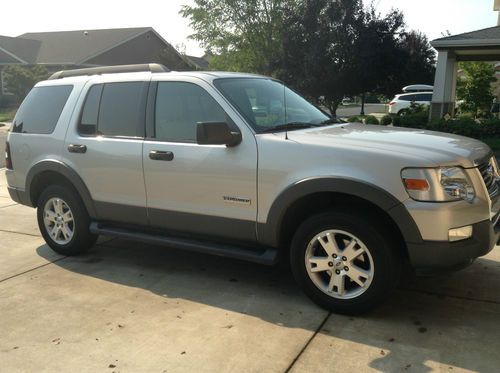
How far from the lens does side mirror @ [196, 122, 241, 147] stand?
4.09 m

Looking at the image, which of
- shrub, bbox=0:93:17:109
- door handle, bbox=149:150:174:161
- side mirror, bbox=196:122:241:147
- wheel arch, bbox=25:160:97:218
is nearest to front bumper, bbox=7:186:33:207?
wheel arch, bbox=25:160:97:218

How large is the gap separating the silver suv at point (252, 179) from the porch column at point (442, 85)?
1204cm

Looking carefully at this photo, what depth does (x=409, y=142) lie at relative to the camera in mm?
3918

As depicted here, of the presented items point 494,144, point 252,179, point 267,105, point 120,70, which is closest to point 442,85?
point 494,144

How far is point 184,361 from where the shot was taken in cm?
341

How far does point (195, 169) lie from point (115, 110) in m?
1.21

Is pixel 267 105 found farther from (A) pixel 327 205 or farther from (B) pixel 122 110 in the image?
(B) pixel 122 110

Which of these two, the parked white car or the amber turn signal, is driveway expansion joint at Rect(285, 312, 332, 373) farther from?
the parked white car

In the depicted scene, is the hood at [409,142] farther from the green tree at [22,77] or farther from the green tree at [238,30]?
the green tree at [22,77]

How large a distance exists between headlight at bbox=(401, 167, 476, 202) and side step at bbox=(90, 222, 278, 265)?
4.04 ft

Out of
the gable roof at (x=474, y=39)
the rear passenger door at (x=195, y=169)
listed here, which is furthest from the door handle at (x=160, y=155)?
the gable roof at (x=474, y=39)

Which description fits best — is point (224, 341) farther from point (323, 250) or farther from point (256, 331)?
point (323, 250)

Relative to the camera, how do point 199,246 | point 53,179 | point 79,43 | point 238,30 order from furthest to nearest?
point 79,43 < point 238,30 < point 53,179 < point 199,246

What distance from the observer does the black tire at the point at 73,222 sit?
5391mm
